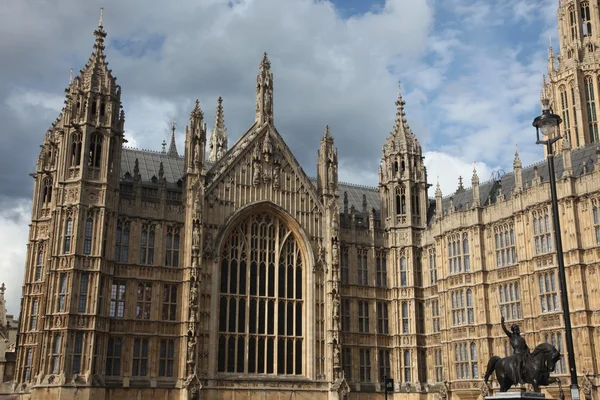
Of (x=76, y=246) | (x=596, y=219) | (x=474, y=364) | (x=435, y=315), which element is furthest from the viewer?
(x=435, y=315)

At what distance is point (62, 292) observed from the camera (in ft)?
145

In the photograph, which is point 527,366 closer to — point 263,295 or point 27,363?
point 263,295

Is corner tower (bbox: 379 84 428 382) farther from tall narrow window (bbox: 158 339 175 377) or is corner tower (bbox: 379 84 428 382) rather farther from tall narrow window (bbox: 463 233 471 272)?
tall narrow window (bbox: 158 339 175 377)

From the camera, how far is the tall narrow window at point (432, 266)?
55.9m

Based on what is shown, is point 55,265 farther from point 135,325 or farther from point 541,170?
point 541,170

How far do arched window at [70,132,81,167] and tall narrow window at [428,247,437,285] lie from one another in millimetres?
27581

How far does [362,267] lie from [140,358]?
18890 mm

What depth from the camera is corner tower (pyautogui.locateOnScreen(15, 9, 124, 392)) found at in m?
43.4

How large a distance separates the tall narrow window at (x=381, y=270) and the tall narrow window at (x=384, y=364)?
5297 mm

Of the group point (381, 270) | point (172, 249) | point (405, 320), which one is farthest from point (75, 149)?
point (405, 320)

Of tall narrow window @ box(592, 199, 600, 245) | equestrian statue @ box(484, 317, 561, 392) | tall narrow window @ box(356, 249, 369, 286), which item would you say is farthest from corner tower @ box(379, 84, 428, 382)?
equestrian statue @ box(484, 317, 561, 392)

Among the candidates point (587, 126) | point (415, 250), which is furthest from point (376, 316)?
point (587, 126)

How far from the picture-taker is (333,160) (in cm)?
5619

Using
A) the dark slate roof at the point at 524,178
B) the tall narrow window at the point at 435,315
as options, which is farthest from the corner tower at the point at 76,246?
the dark slate roof at the point at 524,178
